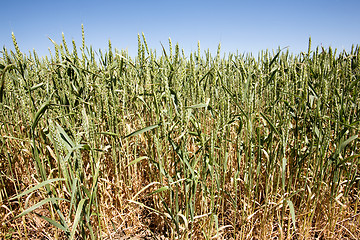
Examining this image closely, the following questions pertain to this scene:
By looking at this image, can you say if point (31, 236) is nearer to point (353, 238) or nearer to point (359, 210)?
point (353, 238)

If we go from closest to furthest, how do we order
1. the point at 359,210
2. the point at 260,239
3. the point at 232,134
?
the point at 260,239, the point at 359,210, the point at 232,134

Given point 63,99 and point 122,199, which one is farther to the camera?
point 122,199

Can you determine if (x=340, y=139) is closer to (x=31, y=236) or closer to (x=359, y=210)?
(x=359, y=210)

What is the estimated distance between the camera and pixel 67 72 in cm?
148

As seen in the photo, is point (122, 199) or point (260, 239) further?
point (122, 199)

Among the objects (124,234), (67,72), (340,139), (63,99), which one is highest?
(67,72)

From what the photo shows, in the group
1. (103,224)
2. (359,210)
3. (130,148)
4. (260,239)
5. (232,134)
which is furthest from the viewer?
(232,134)

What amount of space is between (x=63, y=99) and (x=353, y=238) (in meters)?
1.89

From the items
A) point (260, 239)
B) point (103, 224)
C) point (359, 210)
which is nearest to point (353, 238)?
point (359, 210)

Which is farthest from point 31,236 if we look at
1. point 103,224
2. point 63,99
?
point 63,99

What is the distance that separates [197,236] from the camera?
4.44 ft

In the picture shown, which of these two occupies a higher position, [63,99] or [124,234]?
[63,99]

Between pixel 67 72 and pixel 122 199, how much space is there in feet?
3.02

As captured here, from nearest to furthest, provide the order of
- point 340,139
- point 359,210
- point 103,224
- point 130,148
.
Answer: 1. point 340,139
2. point 103,224
3. point 359,210
4. point 130,148
